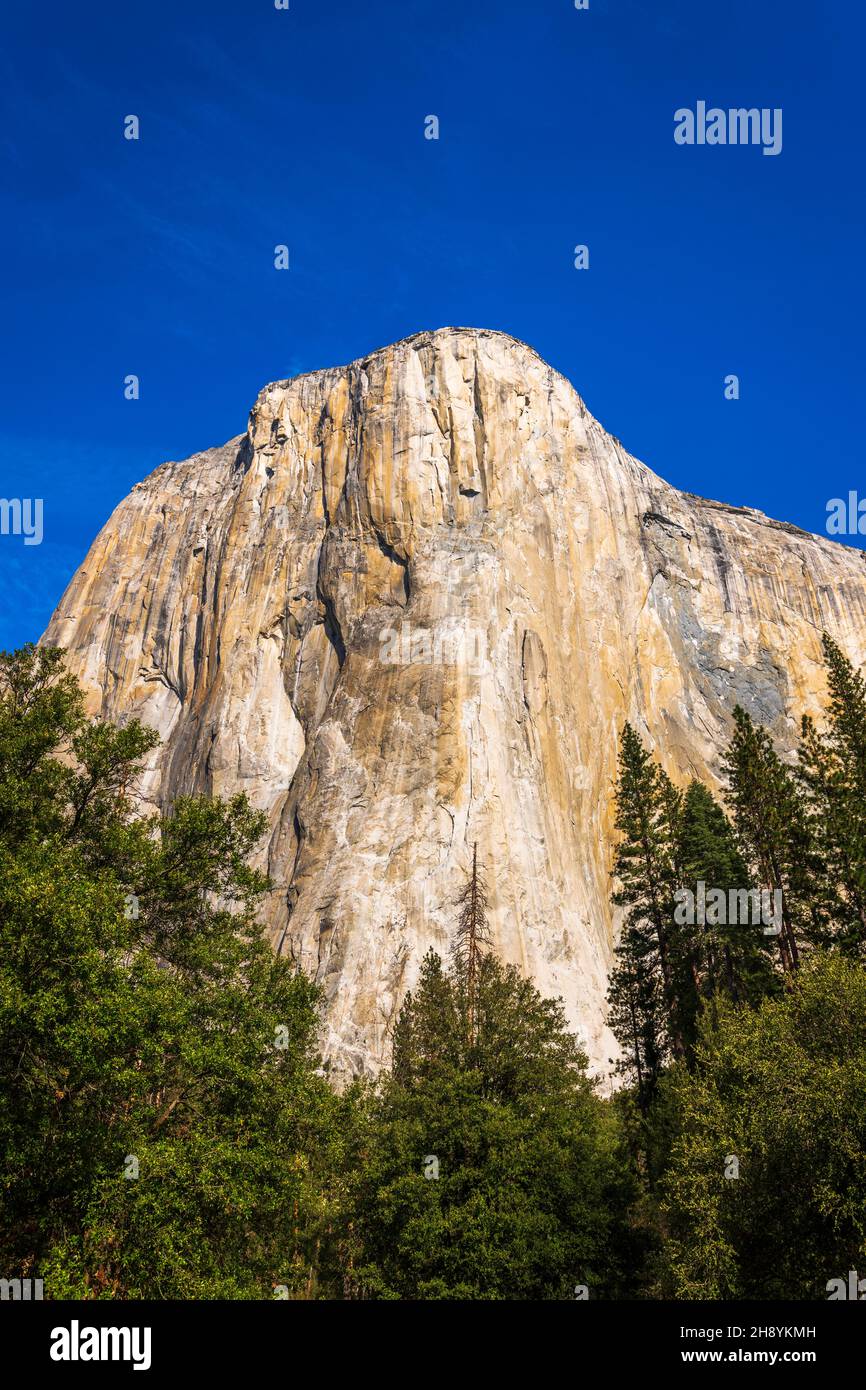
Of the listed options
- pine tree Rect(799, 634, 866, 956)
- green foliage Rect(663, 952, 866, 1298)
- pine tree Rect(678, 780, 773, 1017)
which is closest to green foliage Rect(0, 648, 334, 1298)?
green foliage Rect(663, 952, 866, 1298)

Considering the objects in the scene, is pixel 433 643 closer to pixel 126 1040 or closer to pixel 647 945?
pixel 647 945

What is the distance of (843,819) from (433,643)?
1418 inches

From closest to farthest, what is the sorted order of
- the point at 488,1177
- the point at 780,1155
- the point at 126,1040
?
the point at 126,1040, the point at 780,1155, the point at 488,1177

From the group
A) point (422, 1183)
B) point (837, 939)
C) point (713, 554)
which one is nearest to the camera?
point (422, 1183)

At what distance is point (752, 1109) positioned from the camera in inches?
758

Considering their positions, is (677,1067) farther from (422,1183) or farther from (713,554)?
(713,554)

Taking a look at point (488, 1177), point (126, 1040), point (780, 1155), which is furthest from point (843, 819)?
point (126, 1040)

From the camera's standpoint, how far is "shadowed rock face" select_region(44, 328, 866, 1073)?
181 feet

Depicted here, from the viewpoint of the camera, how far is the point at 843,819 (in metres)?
28.8

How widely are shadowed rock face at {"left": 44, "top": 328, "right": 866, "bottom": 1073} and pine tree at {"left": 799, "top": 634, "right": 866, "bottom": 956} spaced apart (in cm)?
2404

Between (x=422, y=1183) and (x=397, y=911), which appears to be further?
(x=397, y=911)

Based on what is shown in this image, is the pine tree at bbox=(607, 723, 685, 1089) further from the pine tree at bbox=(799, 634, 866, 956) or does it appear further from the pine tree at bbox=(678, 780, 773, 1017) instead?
the pine tree at bbox=(799, 634, 866, 956)
